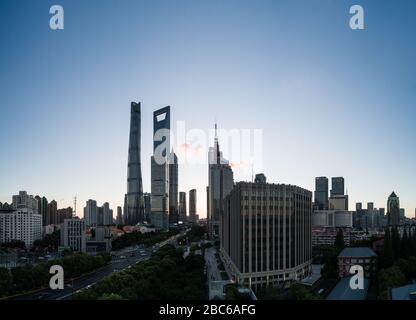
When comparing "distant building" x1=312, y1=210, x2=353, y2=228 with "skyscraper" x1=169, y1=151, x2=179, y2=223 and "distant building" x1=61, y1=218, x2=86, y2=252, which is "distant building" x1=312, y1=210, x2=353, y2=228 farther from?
"skyscraper" x1=169, y1=151, x2=179, y2=223

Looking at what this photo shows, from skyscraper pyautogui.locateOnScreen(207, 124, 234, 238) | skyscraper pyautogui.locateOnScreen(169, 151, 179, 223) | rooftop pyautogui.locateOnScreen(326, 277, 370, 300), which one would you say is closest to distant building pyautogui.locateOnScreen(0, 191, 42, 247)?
skyscraper pyautogui.locateOnScreen(207, 124, 234, 238)

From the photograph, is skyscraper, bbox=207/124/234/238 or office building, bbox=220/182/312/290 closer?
office building, bbox=220/182/312/290

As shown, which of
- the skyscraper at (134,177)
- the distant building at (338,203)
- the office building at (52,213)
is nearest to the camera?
the office building at (52,213)

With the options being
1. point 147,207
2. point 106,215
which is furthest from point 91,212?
point 147,207

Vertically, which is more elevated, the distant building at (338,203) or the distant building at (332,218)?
the distant building at (338,203)

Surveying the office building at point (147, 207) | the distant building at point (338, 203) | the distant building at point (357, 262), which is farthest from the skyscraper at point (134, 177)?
the distant building at point (357, 262)

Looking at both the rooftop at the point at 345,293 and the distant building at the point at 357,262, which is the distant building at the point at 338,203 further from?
the rooftop at the point at 345,293
